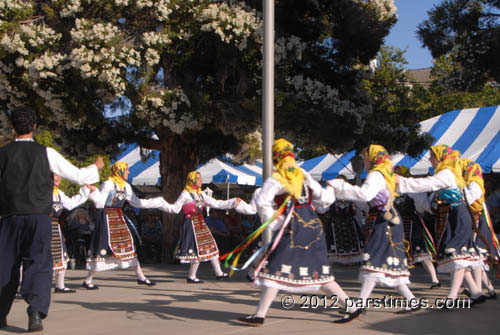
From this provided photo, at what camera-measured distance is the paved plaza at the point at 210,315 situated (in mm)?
5734

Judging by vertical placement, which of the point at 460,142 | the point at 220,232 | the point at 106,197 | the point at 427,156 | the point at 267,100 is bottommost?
the point at 220,232

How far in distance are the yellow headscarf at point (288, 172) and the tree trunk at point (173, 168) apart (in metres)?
7.43

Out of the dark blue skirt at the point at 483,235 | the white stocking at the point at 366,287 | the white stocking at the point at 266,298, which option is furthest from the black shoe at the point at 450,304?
the white stocking at the point at 266,298

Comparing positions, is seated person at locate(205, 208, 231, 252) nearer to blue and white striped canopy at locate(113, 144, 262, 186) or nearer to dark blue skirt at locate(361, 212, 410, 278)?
blue and white striped canopy at locate(113, 144, 262, 186)

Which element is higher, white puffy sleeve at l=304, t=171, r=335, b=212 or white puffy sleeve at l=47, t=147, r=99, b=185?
white puffy sleeve at l=47, t=147, r=99, b=185

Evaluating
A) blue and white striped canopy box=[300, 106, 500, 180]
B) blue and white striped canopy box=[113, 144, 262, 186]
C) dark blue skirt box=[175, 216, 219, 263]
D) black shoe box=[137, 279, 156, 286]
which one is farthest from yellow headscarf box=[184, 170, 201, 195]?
blue and white striped canopy box=[113, 144, 262, 186]

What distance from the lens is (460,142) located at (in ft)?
51.4

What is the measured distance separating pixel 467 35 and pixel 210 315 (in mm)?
6132

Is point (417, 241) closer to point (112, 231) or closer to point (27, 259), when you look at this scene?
Result: point (112, 231)

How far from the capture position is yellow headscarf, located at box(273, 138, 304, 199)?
580 cm

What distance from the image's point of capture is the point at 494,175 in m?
15.7

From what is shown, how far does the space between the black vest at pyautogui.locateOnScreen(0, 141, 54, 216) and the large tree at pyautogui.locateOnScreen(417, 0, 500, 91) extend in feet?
21.9

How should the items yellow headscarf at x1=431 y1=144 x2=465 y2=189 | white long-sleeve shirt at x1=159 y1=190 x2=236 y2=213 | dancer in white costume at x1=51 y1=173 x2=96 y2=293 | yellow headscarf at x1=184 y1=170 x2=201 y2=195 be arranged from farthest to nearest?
yellow headscarf at x1=184 y1=170 x2=201 y2=195 → white long-sleeve shirt at x1=159 y1=190 x2=236 y2=213 → dancer in white costume at x1=51 y1=173 x2=96 y2=293 → yellow headscarf at x1=431 y1=144 x2=465 y2=189

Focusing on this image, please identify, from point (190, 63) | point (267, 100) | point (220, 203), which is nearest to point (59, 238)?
point (220, 203)
